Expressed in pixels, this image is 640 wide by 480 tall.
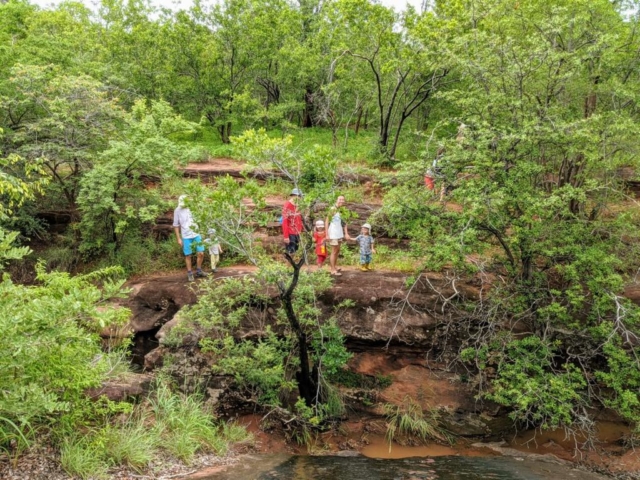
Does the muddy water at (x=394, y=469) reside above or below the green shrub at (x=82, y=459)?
below

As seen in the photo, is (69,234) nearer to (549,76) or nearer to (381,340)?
(381,340)

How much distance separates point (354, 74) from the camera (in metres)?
20.0

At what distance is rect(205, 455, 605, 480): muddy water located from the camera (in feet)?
24.2

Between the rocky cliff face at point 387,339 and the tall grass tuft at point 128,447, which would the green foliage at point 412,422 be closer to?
the rocky cliff face at point 387,339

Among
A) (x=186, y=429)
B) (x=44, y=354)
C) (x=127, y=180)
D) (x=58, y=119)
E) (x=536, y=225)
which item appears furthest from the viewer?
(x=127, y=180)

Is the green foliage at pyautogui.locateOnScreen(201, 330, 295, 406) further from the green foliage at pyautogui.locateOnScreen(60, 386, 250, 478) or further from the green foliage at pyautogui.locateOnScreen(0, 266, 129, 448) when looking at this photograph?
the green foliage at pyautogui.locateOnScreen(0, 266, 129, 448)

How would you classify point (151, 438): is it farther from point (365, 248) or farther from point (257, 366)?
point (365, 248)

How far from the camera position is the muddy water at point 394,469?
7375mm

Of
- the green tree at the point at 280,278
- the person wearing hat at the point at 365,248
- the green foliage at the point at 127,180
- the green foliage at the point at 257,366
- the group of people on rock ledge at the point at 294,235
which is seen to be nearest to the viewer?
the green tree at the point at 280,278

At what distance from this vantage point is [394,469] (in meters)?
8.17

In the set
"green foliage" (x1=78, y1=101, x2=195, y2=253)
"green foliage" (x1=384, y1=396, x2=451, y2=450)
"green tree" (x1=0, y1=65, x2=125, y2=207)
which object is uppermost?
"green tree" (x1=0, y1=65, x2=125, y2=207)

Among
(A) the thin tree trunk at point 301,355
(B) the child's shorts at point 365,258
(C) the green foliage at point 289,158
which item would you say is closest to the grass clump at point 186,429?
(A) the thin tree trunk at point 301,355

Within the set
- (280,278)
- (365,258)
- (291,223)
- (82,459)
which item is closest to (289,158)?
(280,278)

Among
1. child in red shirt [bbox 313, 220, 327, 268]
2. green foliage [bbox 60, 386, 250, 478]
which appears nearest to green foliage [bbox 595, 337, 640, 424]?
child in red shirt [bbox 313, 220, 327, 268]
